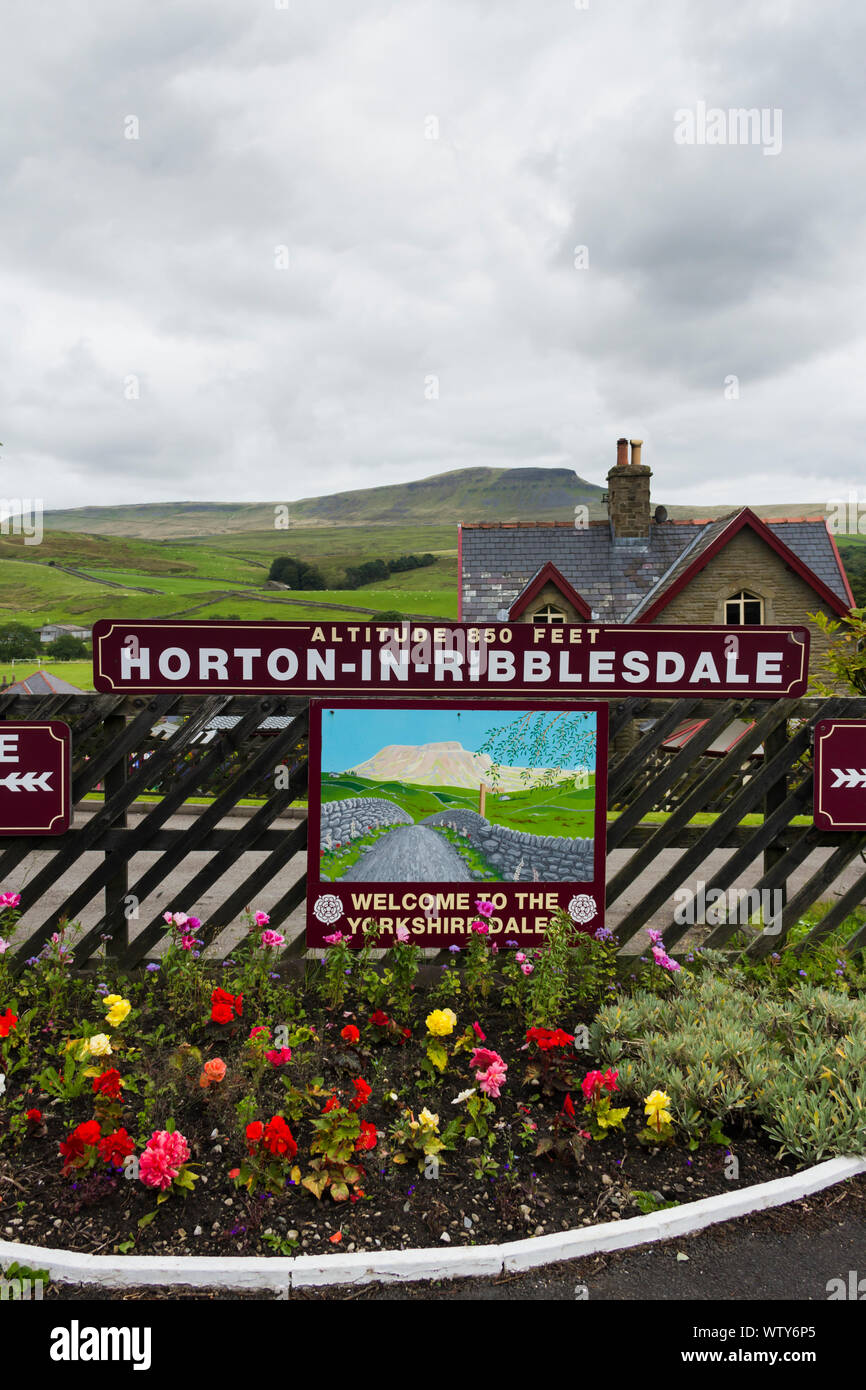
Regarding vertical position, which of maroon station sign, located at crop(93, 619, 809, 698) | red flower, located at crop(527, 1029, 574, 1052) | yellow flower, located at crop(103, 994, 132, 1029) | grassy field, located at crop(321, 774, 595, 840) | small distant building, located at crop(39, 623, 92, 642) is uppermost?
small distant building, located at crop(39, 623, 92, 642)

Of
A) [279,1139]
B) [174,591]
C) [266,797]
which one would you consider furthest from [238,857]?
[174,591]

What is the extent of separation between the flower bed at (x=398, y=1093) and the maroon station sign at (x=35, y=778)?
55cm

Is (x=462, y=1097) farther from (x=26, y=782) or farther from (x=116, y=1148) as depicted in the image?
(x=26, y=782)

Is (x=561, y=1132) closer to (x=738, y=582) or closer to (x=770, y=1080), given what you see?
(x=770, y=1080)

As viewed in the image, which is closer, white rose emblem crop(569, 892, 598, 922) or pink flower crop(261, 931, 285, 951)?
pink flower crop(261, 931, 285, 951)

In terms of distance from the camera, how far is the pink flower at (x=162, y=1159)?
3.26 metres

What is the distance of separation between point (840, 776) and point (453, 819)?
2.68 metres

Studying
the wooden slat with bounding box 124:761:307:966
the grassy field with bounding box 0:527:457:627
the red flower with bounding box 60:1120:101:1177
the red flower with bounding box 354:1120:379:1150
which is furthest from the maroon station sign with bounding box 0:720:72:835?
the grassy field with bounding box 0:527:457:627

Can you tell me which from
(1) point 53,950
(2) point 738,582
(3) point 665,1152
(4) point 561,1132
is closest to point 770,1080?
(3) point 665,1152

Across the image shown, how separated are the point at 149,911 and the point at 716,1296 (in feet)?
22.1

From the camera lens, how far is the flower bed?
3.37 metres

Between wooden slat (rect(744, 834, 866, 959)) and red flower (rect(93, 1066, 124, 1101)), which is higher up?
wooden slat (rect(744, 834, 866, 959))

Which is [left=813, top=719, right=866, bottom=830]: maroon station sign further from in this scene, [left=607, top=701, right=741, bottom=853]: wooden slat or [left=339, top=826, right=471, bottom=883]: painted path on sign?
[left=339, top=826, right=471, bottom=883]: painted path on sign

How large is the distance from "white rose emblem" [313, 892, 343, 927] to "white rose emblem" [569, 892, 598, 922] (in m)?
1.56
